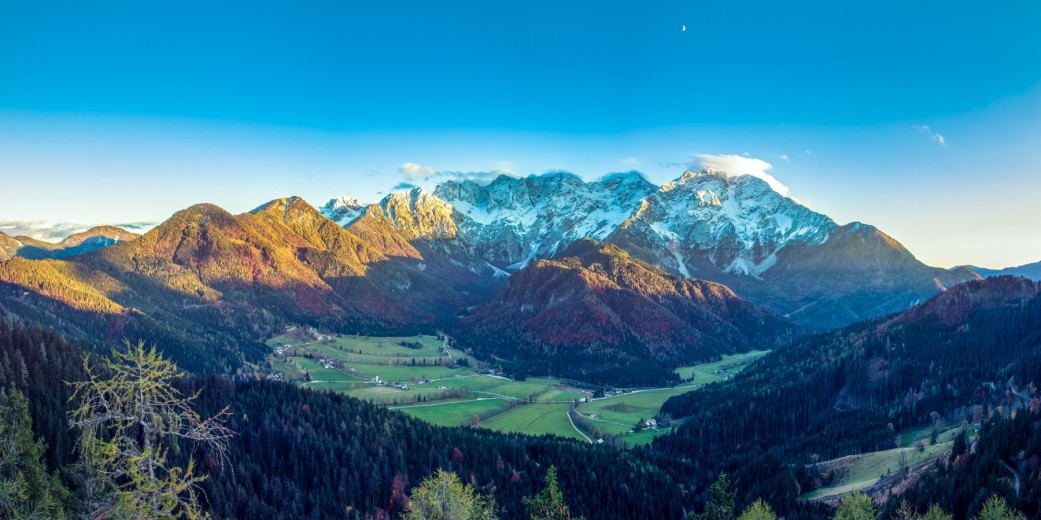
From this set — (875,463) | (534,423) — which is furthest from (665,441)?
(875,463)

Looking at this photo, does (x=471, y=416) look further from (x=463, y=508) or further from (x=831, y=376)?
(x=463, y=508)

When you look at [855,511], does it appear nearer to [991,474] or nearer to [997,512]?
[997,512]

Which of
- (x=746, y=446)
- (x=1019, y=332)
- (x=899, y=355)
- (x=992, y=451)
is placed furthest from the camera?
(x=899, y=355)

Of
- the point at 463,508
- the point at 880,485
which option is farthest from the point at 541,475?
the point at 463,508

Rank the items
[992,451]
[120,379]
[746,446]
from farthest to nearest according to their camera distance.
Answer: [746,446]
[992,451]
[120,379]

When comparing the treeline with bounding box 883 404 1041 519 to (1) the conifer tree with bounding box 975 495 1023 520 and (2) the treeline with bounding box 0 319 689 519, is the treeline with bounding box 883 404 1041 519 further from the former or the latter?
(2) the treeline with bounding box 0 319 689 519

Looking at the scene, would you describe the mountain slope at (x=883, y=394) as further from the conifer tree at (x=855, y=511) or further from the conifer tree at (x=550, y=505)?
the conifer tree at (x=550, y=505)
